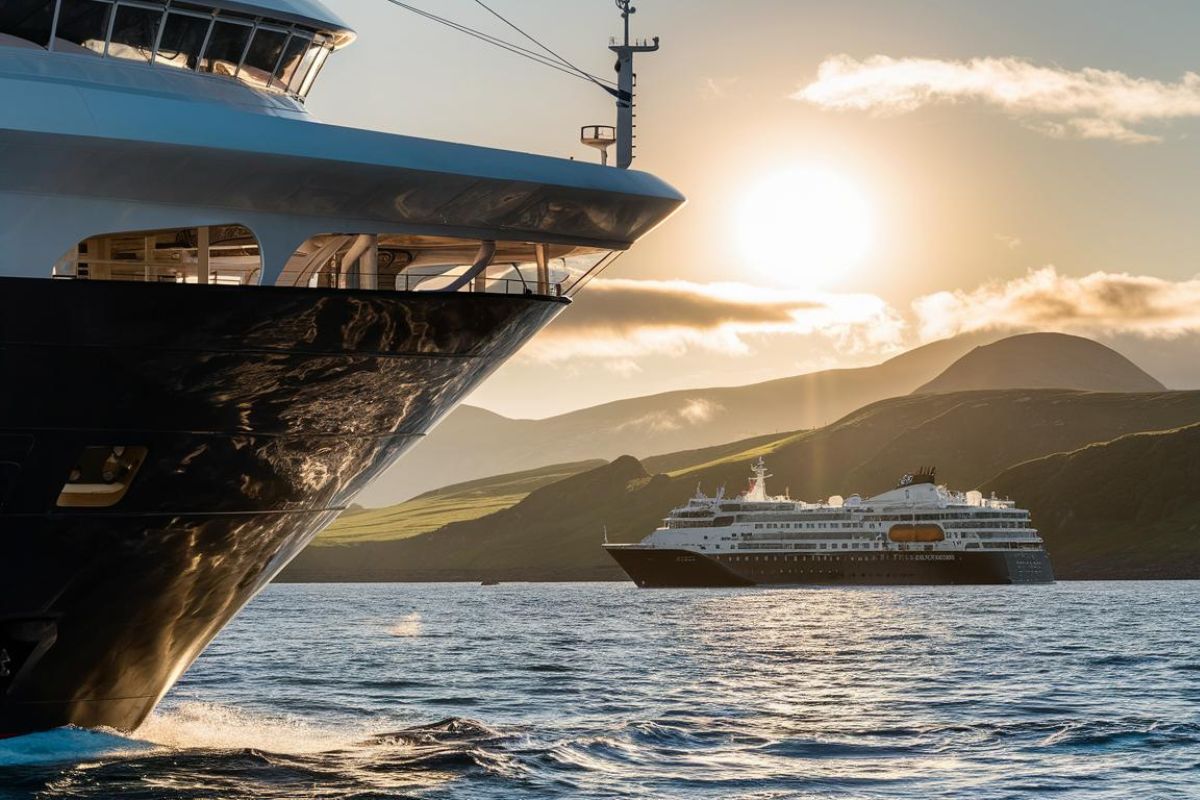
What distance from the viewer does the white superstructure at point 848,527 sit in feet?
520

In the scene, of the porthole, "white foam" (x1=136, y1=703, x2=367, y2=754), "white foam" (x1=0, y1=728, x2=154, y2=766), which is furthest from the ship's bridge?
"white foam" (x1=136, y1=703, x2=367, y2=754)

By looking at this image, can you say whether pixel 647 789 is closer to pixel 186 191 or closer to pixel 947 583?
pixel 186 191

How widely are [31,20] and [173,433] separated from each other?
17.9 ft

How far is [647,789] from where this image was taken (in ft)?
85.9

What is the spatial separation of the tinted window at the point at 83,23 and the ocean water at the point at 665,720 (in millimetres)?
9100

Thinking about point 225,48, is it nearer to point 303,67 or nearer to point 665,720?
point 303,67

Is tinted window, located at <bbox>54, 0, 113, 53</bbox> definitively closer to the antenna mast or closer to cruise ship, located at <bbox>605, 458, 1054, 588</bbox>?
the antenna mast

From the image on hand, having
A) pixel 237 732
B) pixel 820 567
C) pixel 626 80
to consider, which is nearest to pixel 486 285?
pixel 626 80

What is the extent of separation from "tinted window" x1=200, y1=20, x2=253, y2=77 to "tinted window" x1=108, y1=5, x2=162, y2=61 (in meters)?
0.76

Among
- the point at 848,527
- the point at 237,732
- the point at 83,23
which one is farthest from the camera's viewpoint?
the point at 848,527

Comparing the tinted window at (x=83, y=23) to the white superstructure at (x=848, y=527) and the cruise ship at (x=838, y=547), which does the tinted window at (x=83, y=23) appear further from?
the white superstructure at (x=848, y=527)

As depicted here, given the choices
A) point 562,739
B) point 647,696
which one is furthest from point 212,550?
point 647,696

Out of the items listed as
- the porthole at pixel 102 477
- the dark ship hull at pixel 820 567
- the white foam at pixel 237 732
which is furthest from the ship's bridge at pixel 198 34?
the dark ship hull at pixel 820 567

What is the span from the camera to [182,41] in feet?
68.9
